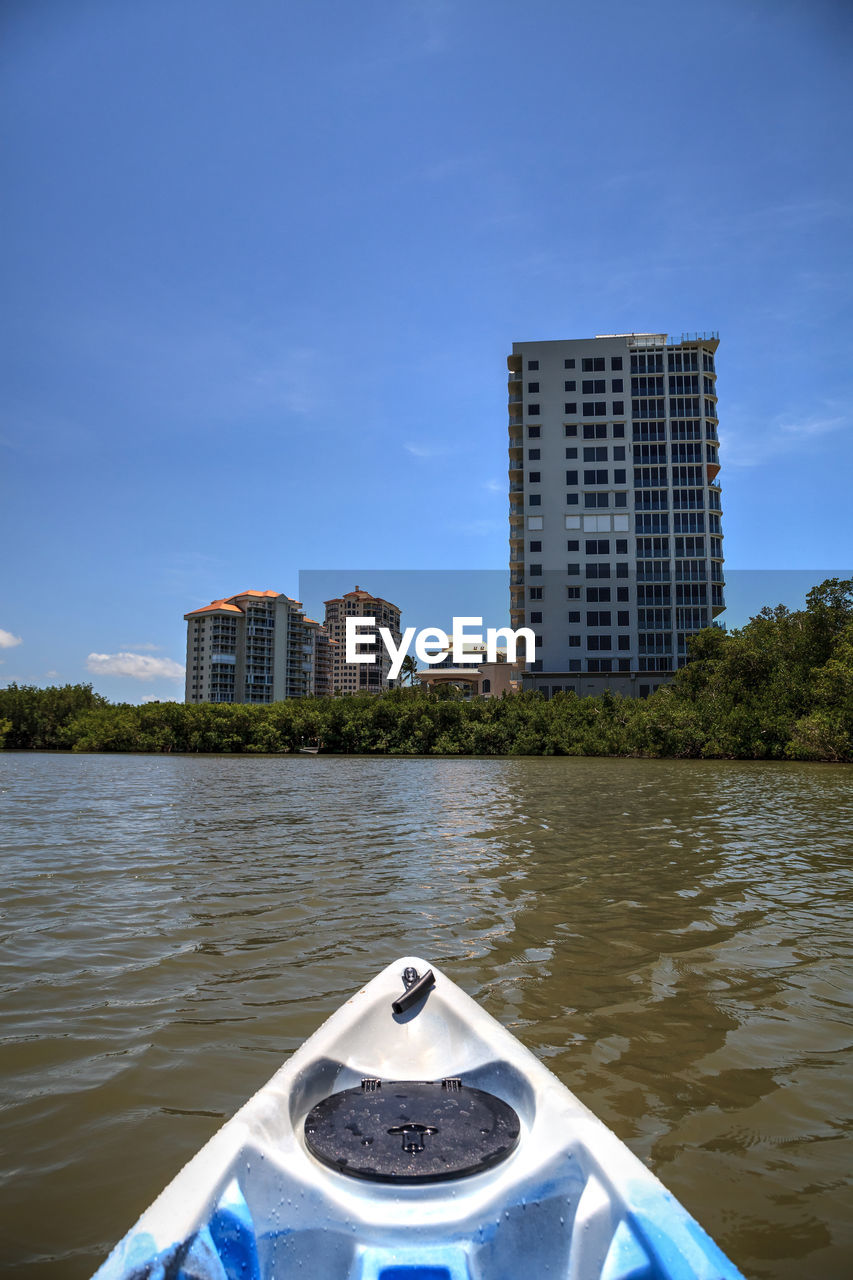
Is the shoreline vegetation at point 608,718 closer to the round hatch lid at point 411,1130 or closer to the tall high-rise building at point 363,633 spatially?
the round hatch lid at point 411,1130

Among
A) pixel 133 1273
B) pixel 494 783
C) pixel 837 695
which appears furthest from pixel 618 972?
pixel 837 695

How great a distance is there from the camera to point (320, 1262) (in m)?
2.10

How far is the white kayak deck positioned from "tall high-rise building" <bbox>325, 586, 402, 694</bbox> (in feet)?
503

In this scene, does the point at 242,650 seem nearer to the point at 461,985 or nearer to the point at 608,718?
the point at 608,718

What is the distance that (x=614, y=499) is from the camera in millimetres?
68188

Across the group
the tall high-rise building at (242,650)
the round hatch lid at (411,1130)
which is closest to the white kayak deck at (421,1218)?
the round hatch lid at (411,1130)

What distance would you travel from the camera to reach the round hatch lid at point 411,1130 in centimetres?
231

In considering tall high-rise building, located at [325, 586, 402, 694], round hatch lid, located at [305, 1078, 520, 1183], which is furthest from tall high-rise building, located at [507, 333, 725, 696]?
tall high-rise building, located at [325, 586, 402, 694]

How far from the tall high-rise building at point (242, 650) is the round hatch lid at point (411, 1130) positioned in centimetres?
13035

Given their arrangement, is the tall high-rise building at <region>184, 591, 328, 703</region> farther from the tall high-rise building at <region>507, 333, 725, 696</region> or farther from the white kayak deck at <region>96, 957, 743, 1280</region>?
the white kayak deck at <region>96, 957, 743, 1280</region>

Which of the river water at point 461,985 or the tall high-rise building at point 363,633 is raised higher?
the tall high-rise building at point 363,633

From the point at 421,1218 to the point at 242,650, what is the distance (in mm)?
133447

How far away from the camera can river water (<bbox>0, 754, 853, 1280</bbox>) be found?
2.96 m

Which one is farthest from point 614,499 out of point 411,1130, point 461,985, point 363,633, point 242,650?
point 363,633
